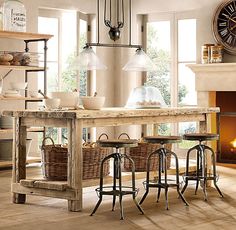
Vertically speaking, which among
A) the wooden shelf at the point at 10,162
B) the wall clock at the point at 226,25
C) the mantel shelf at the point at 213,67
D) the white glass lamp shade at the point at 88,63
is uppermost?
the wall clock at the point at 226,25

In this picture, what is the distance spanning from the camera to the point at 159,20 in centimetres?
955

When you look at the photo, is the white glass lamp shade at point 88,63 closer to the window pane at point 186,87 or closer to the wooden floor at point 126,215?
the wooden floor at point 126,215

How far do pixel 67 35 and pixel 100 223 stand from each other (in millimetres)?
4804

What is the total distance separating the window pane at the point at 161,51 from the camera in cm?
952

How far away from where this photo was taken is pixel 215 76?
877cm

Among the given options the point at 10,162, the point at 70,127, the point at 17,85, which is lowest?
the point at 10,162

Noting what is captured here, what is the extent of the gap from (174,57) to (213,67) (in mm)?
839

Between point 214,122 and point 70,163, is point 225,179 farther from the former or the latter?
point 70,163

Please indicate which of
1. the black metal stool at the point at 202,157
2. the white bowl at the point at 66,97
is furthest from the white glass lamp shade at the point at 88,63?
the black metal stool at the point at 202,157

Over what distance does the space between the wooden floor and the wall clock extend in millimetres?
2872

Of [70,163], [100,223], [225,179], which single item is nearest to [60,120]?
[70,163]

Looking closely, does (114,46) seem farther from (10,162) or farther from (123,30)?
(123,30)

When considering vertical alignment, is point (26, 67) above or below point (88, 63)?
above

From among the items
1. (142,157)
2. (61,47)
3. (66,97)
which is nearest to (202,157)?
(142,157)
